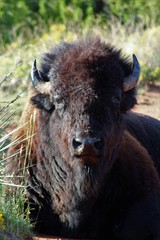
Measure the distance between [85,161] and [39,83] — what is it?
114 centimetres

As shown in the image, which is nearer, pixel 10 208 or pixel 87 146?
pixel 10 208

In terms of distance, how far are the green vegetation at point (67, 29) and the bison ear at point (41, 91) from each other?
18.0ft

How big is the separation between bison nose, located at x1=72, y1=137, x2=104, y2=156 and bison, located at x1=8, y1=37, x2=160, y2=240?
0.86 feet

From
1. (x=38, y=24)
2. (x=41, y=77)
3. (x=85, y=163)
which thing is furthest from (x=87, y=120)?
(x=38, y=24)

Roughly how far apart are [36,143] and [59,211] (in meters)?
0.85

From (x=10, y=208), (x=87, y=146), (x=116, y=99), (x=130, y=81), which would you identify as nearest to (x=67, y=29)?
(x=130, y=81)

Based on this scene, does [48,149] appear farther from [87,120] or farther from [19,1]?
[19,1]

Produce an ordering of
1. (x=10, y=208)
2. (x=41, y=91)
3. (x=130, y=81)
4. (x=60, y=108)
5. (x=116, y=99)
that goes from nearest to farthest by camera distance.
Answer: (x=10, y=208) < (x=60, y=108) < (x=116, y=99) < (x=41, y=91) < (x=130, y=81)

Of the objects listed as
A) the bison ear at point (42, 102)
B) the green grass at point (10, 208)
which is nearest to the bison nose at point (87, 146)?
the green grass at point (10, 208)

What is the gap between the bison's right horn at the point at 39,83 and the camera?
9474 millimetres

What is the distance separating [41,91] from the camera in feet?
31.3

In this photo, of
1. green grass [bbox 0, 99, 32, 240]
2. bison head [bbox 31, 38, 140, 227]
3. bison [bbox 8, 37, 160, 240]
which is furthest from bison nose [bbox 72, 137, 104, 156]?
green grass [bbox 0, 99, 32, 240]

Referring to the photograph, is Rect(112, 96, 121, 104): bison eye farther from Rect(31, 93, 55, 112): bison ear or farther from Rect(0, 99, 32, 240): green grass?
Rect(0, 99, 32, 240): green grass

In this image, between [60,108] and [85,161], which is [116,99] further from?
[85,161]
